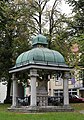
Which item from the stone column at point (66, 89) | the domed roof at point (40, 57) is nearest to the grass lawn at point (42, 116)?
the stone column at point (66, 89)

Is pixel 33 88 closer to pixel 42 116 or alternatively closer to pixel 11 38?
pixel 42 116

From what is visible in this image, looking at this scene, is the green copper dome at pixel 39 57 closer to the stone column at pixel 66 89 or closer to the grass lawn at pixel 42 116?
the stone column at pixel 66 89

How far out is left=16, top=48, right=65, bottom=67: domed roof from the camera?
22.8 metres

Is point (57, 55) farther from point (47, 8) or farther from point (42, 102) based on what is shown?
point (47, 8)

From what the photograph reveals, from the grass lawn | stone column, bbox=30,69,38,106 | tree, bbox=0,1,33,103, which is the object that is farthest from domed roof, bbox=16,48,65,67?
tree, bbox=0,1,33,103

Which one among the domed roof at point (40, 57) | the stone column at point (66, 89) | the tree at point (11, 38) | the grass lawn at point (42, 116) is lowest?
the grass lawn at point (42, 116)

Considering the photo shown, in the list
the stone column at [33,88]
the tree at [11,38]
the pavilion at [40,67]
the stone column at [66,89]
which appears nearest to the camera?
the stone column at [33,88]

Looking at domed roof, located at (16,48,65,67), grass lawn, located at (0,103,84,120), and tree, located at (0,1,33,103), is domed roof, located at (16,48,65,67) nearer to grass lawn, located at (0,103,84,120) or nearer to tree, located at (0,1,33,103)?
grass lawn, located at (0,103,84,120)

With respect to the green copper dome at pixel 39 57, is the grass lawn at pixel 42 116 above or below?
below

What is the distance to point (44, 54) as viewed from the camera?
23.3 meters

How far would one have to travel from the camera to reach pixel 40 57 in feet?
75.6

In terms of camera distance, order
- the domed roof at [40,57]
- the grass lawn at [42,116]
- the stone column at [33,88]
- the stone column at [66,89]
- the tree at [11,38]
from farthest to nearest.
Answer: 1. the tree at [11,38]
2. the stone column at [66,89]
3. the domed roof at [40,57]
4. the stone column at [33,88]
5. the grass lawn at [42,116]

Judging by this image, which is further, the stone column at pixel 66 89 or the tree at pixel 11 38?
the tree at pixel 11 38

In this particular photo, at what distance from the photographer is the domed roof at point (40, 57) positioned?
22.8m
